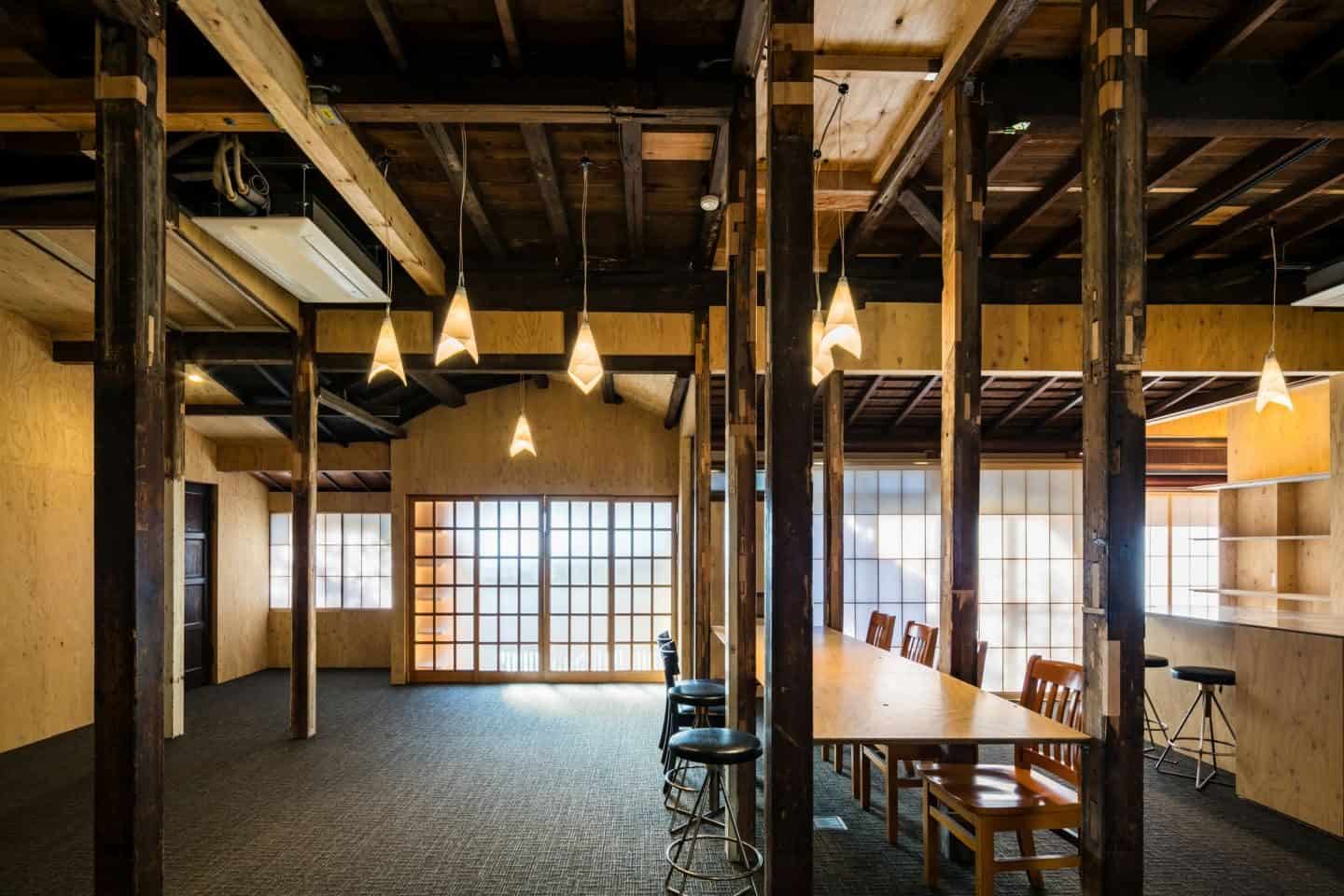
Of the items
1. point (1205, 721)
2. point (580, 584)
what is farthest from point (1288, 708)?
point (580, 584)

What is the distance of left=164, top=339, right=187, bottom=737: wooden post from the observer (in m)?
6.56

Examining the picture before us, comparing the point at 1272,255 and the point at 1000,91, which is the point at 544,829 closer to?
the point at 1000,91

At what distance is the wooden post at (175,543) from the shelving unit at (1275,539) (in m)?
8.68

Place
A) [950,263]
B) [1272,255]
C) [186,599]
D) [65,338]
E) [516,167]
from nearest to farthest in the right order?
[950,263] < [516,167] < [1272,255] < [65,338] < [186,599]

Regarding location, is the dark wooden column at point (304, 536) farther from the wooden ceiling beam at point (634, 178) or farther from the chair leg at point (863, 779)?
the chair leg at point (863, 779)

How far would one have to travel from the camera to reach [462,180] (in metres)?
4.54

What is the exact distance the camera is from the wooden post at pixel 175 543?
6.56 m

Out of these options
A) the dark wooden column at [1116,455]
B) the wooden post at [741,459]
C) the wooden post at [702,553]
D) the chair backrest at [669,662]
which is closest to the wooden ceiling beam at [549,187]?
the wooden post at [741,459]

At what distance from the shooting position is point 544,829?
4457 mm

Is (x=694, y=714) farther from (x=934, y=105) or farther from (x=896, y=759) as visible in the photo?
(x=934, y=105)

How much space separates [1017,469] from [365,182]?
7338 millimetres

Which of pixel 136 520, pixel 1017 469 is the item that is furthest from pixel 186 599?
pixel 1017 469

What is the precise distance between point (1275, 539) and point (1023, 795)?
6217 mm

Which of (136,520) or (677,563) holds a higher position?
(136,520)
